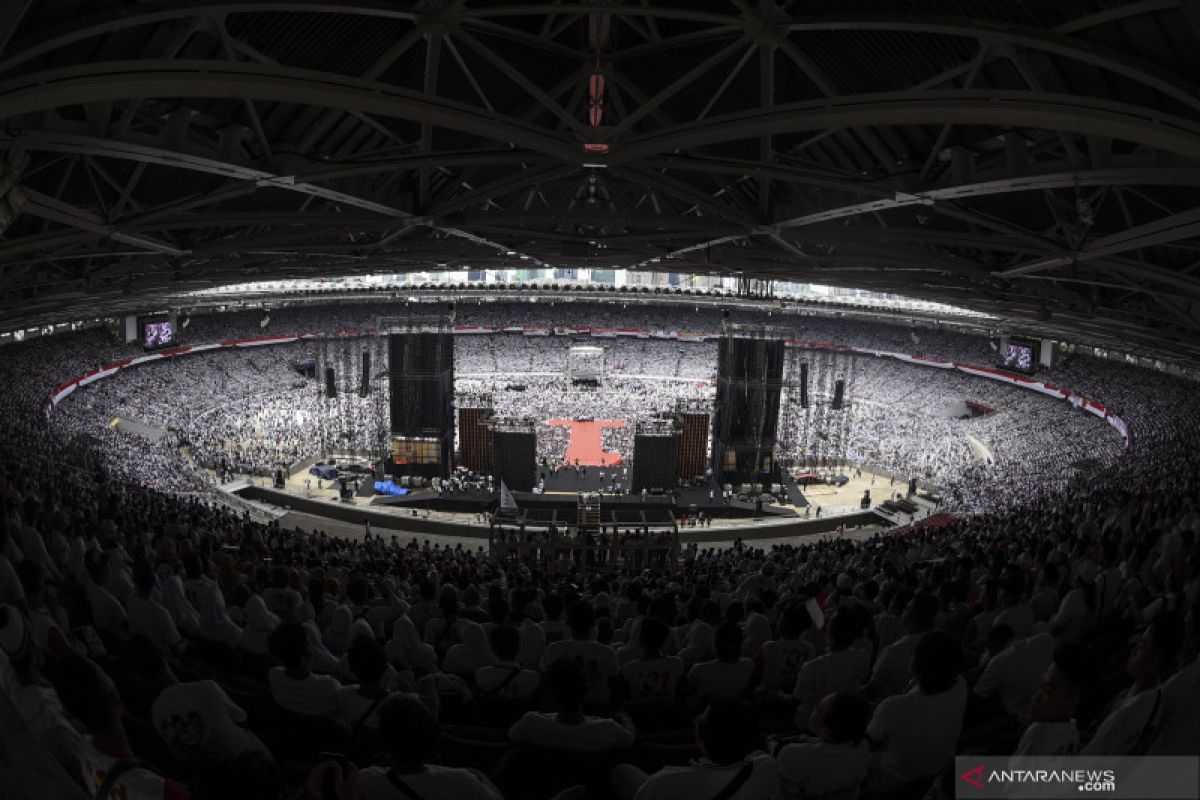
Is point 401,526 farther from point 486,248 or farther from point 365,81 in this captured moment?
point 365,81

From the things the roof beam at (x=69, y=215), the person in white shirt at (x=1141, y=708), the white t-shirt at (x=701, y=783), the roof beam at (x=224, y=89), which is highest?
the roof beam at (x=224, y=89)

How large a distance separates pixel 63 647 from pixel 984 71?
36.5 feet

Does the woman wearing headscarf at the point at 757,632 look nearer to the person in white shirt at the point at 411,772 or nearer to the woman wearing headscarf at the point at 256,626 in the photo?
the woman wearing headscarf at the point at 256,626

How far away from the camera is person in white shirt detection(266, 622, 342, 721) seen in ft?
16.8

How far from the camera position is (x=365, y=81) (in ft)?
30.0

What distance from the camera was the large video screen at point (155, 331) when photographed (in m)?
47.7

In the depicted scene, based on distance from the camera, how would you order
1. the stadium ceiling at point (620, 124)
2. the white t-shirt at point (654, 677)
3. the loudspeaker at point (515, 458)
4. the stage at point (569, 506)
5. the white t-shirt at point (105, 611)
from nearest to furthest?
1. the white t-shirt at point (654, 677)
2. the white t-shirt at point (105, 611)
3. the stadium ceiling at point (620, 124)
4. the stage at point (569, 506)
5. the loudspeaker at point (515, 458)

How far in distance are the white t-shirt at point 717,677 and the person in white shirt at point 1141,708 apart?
2454 millimetres

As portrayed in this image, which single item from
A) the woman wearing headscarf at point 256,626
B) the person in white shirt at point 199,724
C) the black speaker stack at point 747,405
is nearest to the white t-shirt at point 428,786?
the person in white shirt at point 199,724

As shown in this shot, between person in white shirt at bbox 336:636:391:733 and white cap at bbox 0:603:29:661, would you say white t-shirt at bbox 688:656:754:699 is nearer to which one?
person in white shirt at bbox 336:636:391:733

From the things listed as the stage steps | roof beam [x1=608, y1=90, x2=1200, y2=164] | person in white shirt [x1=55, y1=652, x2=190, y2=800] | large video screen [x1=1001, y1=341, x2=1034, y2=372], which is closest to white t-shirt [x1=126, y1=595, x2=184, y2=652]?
person in white shirt [x1=55, y1=652, x2=190, y2=800]

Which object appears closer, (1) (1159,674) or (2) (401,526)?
(1) (1159,674)

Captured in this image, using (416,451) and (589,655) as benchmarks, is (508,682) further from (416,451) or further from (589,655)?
(416,451)

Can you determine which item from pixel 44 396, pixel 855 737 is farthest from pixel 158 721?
pixel 44 396
